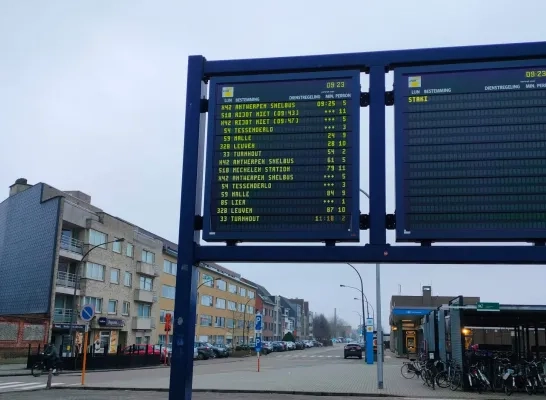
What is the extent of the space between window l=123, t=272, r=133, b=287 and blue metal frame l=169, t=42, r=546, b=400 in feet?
177

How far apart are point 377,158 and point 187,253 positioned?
11.0 feet

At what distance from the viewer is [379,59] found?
9.66 metres

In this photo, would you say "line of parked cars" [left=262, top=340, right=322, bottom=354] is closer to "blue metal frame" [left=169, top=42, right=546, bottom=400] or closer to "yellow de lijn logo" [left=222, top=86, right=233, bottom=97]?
"blue metal frame" [left=169, top=42, right=546, bottom=400]

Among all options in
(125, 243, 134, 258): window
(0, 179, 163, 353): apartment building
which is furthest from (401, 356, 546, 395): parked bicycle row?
(125, 243, 134, 258): window

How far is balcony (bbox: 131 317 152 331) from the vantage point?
6274 centimetres

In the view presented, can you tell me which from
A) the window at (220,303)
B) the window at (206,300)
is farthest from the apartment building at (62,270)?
the window at (220,303)

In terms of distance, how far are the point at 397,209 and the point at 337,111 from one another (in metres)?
1.80

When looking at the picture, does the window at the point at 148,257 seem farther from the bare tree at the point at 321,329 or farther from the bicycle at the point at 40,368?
the bare tree at the point at 321,329

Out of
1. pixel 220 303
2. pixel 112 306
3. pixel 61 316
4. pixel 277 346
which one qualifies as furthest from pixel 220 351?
pixel 220 303

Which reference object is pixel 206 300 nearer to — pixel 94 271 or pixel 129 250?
pixel 129 250

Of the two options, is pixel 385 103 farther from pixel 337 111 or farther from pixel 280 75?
pixel 280 75

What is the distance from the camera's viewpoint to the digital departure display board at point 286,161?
919cm

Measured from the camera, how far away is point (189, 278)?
9453 mm

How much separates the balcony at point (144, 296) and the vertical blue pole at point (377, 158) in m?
57.1
